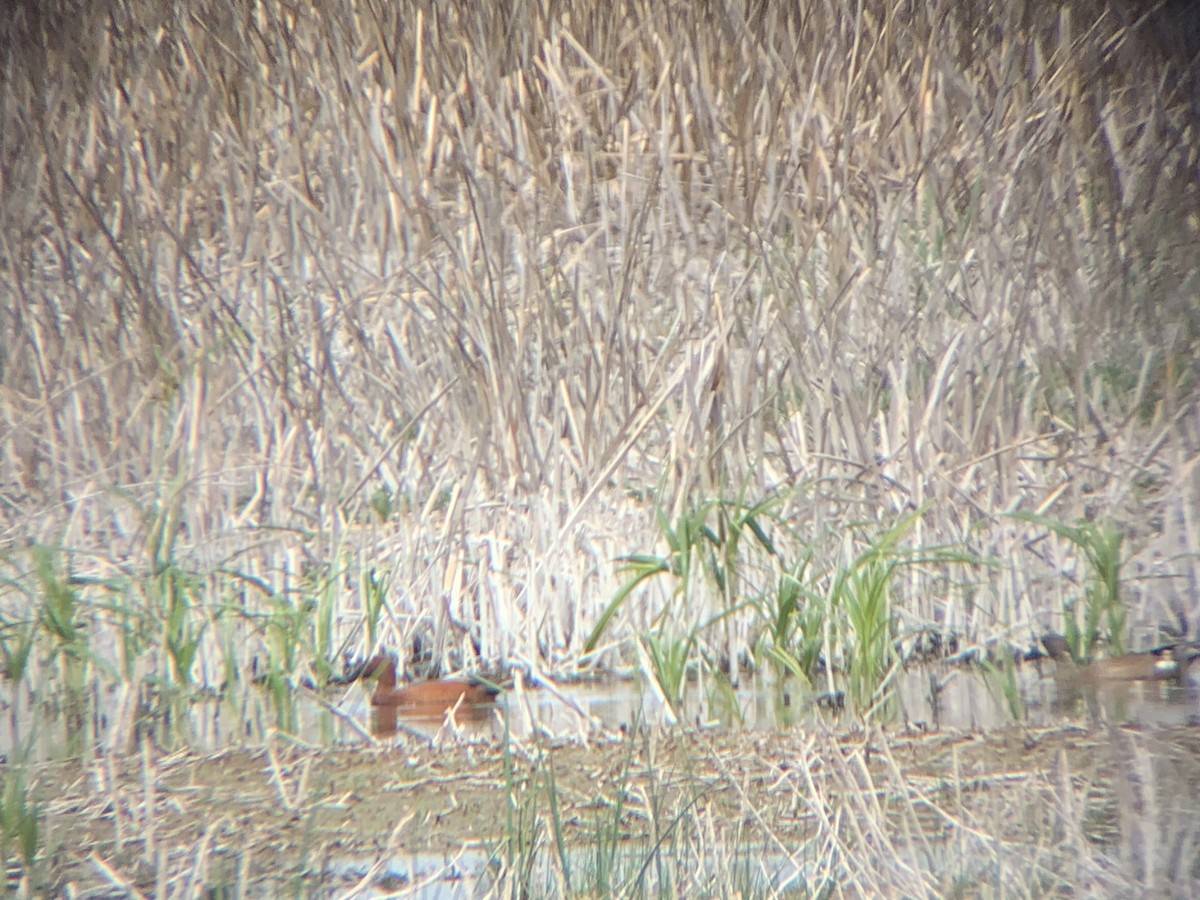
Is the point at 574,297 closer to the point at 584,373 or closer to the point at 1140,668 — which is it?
the point at 584,373

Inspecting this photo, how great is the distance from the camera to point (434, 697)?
2322 mm

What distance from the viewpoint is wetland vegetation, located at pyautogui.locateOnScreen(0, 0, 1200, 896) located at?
224 cm

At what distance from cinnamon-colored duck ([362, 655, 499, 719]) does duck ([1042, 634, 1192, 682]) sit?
1.17 m

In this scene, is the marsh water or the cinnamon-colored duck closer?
the marsh water

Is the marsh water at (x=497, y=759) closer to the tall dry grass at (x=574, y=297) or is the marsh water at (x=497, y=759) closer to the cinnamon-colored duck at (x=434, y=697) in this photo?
the cinnamon-colored duck at (x=434, y=697)

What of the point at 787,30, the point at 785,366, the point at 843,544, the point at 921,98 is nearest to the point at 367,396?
the point at 785,366

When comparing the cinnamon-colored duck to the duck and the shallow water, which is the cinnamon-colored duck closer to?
the shallow water

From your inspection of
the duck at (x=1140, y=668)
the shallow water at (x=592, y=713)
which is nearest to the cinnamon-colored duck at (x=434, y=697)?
the shallow water at (x=592, y=713)

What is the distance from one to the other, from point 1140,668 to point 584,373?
52.7 inches

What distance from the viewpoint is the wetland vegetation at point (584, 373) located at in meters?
2.24

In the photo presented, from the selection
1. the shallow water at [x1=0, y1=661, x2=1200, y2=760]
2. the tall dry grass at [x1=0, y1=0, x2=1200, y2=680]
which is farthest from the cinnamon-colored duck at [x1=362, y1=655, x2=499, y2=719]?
the tall dry grass at [x1=0, y1=0, x2=1200, y2=680]

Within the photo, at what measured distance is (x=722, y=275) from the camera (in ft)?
9.80

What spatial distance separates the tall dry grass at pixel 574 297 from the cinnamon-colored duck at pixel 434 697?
163 mm

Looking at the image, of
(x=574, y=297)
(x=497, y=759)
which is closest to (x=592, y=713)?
(x=497, y=759)
